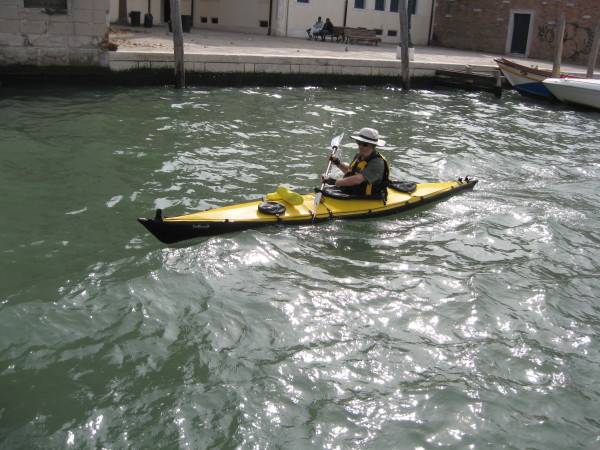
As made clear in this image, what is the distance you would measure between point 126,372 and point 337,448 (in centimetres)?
145

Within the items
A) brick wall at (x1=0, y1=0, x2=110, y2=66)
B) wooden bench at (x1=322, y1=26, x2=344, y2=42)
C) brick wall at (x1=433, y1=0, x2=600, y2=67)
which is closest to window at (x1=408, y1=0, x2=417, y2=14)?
brick wall at (x1=433, y1=0, x2=600, y2=67)

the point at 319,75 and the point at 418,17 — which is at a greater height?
the point at 418,17

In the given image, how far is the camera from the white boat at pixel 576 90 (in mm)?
14538

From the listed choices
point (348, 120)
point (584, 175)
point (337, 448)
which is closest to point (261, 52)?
point (348, 120)

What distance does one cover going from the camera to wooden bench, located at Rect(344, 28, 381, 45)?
21969 mm

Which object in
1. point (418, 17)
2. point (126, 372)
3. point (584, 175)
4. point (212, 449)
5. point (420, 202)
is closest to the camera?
point (212, 449)

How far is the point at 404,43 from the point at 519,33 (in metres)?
10.4

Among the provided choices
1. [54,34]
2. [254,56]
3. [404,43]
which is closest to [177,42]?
[254,56]

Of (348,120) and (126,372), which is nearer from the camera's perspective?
(126,372)

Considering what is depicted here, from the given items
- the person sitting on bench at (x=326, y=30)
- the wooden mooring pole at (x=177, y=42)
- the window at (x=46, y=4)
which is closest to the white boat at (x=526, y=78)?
the person sitting on bench at (x=326, y=30)

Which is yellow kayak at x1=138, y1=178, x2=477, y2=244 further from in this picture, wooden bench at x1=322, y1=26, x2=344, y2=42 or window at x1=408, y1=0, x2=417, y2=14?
window at x1=408, y1=0, x2=417, y2=14

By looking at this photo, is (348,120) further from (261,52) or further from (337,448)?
(337,448)

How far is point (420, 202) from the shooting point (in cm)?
728

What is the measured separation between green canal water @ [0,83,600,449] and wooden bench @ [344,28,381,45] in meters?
13.9
